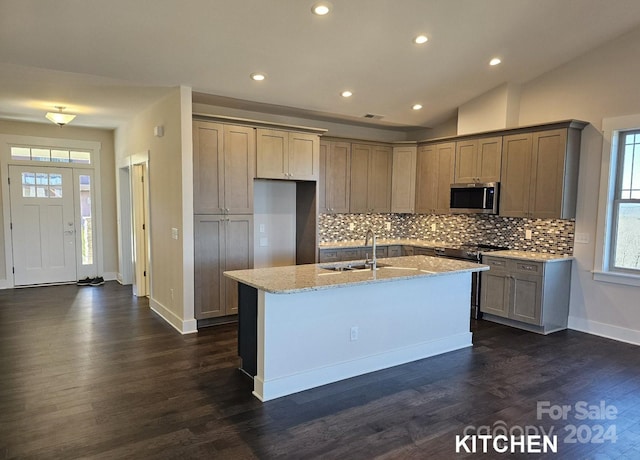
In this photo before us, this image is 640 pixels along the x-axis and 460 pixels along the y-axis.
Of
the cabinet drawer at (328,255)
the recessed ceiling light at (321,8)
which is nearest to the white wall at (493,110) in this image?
the cabinet drawer at (328,255)

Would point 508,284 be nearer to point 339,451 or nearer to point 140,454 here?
point 339,451

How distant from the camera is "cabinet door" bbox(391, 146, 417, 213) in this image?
6.60 metres

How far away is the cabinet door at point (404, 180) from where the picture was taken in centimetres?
660

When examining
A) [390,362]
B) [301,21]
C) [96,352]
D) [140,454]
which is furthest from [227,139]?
[140,454]

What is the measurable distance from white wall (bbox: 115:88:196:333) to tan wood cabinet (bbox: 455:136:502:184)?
3743mm

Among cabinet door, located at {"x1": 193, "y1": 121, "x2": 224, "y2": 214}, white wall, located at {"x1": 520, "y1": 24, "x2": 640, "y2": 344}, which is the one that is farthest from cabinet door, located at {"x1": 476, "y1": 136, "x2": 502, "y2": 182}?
cabinet door, located at {"x1": 193, "y1": 121, "x2": 224, "y2": 214}

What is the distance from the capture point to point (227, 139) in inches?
194

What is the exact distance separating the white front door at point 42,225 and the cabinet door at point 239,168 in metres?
4.10

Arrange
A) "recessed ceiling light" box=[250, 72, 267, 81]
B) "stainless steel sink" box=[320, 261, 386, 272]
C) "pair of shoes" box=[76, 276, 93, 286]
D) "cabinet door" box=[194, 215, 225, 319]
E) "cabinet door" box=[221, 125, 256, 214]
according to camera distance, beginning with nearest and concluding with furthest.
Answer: "stainless steel sink" box=[320, 261, 386, 272] < "recessed ceiling light" box=[250, 72, 267, 81] < "cabinet door" box=[194, 215, 225, 319] < "cabinet door" box=[221, 125, 256, 214] < "pair of shoes" box=[76, 276, 93, 286]

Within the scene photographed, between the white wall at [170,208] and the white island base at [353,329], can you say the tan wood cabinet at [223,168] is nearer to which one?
the white wall at [170,208]

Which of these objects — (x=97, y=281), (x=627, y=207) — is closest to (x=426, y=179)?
(x=627, y=207)

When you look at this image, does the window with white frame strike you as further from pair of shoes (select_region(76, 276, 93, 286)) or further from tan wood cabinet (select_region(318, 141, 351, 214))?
pair of shoes (select_region(76, 276, 93, 286))

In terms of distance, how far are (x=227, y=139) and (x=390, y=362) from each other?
125 inches

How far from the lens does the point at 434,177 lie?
6.27 metres
